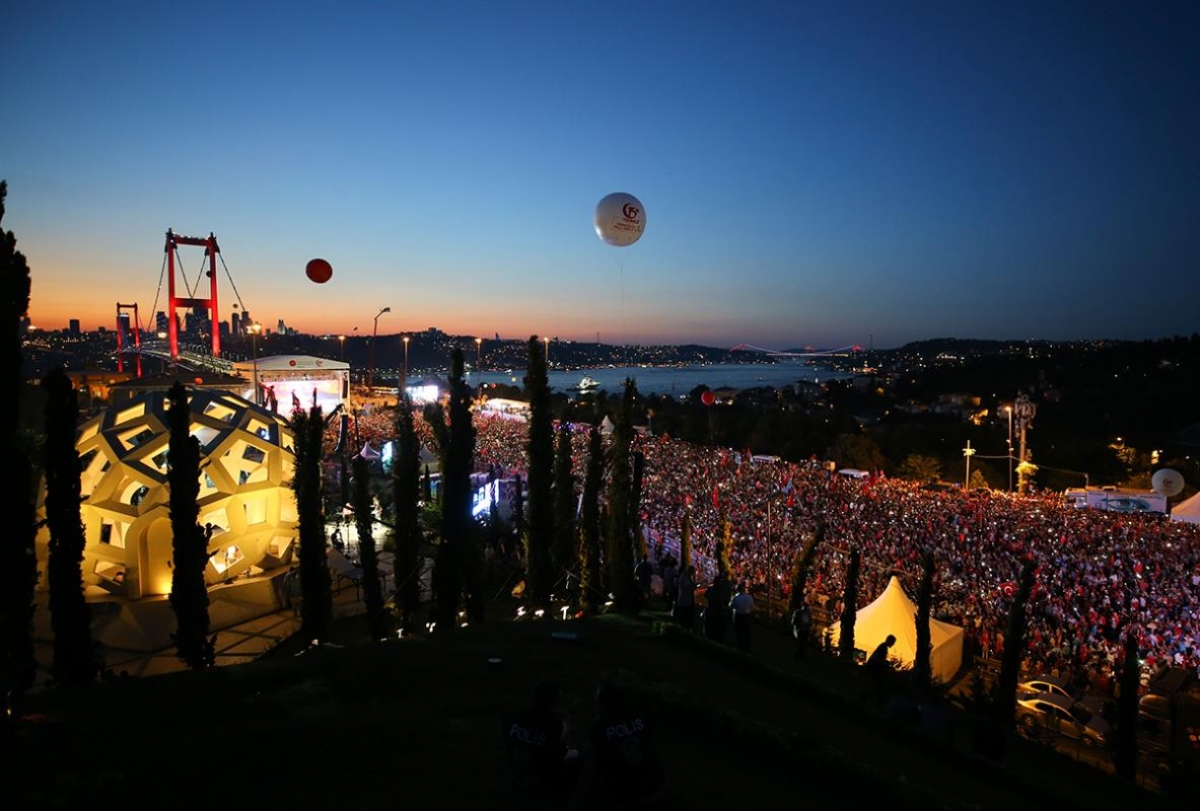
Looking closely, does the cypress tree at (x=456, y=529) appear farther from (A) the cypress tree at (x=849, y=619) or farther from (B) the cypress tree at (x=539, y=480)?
(A) the cypress tree at (x=849, y=619)

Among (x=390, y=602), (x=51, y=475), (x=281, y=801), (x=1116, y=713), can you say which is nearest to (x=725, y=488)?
(x=390, y=602)

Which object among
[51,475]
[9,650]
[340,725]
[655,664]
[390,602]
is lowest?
[390,602]

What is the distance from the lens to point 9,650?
594 cm

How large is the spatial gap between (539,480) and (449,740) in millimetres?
9722

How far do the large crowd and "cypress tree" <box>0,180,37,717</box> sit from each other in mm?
12831

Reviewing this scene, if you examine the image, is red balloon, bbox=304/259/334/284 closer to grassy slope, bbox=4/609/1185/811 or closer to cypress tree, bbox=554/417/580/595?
cypress tree, bbox=554/417/580/595

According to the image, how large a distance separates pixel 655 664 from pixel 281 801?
5.30 meters

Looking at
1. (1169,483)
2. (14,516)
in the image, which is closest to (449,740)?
(14,516)

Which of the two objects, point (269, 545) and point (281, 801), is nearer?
point (281, 801)

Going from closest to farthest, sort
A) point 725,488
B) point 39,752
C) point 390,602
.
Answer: point 39,752 → point 390,602 → point 725,488

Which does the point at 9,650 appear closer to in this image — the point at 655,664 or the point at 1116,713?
the point at 655,664

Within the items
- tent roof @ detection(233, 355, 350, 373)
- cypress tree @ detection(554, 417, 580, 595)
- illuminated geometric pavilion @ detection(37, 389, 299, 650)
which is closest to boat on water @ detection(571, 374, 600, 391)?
cypress tree @ detection(554, 417, 580, 595)

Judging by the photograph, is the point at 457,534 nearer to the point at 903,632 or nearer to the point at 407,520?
the point at 407,520

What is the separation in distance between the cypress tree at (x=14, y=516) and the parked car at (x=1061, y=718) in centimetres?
1346
